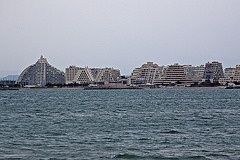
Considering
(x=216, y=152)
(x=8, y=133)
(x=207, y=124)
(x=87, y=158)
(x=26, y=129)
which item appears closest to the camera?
(x=87, y=158)

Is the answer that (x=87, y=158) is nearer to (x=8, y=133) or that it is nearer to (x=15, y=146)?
(x=15, y=146)

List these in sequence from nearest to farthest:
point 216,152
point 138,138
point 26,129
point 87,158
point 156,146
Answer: point 87,158, point 216,152, point 156,146, point 138,138, point 26,129

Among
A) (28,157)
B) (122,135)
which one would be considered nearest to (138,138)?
(122,135)

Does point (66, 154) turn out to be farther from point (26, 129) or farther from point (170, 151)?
point (26, 129)

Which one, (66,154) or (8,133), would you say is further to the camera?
(8,133)

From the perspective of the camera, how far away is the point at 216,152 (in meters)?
19.0

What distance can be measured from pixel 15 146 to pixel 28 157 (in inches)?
122

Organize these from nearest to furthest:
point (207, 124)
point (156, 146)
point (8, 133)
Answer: point (156, 146)
point (8, 133)
point (207, 124)

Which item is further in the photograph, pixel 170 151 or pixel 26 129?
pixel 26 129

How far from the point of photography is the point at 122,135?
24453 mm

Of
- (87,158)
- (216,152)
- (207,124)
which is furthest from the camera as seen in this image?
(207,124)

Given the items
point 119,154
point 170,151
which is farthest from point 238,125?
point 119,154

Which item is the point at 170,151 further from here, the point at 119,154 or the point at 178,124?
the point at 178,124

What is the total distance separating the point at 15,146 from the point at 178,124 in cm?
1388
